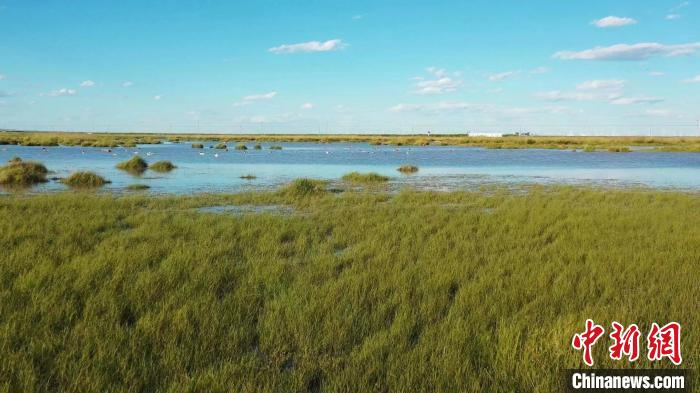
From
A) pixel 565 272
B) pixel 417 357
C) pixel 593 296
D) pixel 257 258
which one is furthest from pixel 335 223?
pixel 417 357

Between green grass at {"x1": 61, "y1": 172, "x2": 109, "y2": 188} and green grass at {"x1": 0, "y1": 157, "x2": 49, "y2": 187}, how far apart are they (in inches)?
61.1

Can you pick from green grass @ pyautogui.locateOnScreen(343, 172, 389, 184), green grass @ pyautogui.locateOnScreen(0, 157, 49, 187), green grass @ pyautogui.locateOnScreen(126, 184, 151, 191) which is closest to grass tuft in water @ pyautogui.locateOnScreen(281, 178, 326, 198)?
green grass @ pyautogui.locateOnScreen(343, 172, 389, 184)

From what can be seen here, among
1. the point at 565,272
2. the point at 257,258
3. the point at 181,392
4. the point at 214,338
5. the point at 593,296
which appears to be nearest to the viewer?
the point at 181,392

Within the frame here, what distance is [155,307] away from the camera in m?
6.38

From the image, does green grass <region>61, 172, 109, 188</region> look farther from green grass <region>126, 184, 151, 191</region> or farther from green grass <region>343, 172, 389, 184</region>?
green grass <region>343, 172, 389, 184</region>

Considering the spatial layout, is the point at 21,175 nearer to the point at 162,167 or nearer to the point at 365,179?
the point at 162,167

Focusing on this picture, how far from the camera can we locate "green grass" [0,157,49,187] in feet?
76.9

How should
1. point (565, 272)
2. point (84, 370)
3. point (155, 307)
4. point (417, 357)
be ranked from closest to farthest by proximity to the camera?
point (84, 370) → point (417, 357) → point (155, 307) → point (565, 272)

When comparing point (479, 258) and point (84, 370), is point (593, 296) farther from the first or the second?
point (84, 370)

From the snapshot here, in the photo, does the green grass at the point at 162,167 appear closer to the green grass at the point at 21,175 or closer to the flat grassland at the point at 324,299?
the green grass at the point at 21,175

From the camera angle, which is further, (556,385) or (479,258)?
(479,258)

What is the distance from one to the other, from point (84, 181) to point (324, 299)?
71.8ft

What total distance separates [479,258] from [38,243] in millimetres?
9170

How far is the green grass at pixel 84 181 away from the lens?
76.4ft
